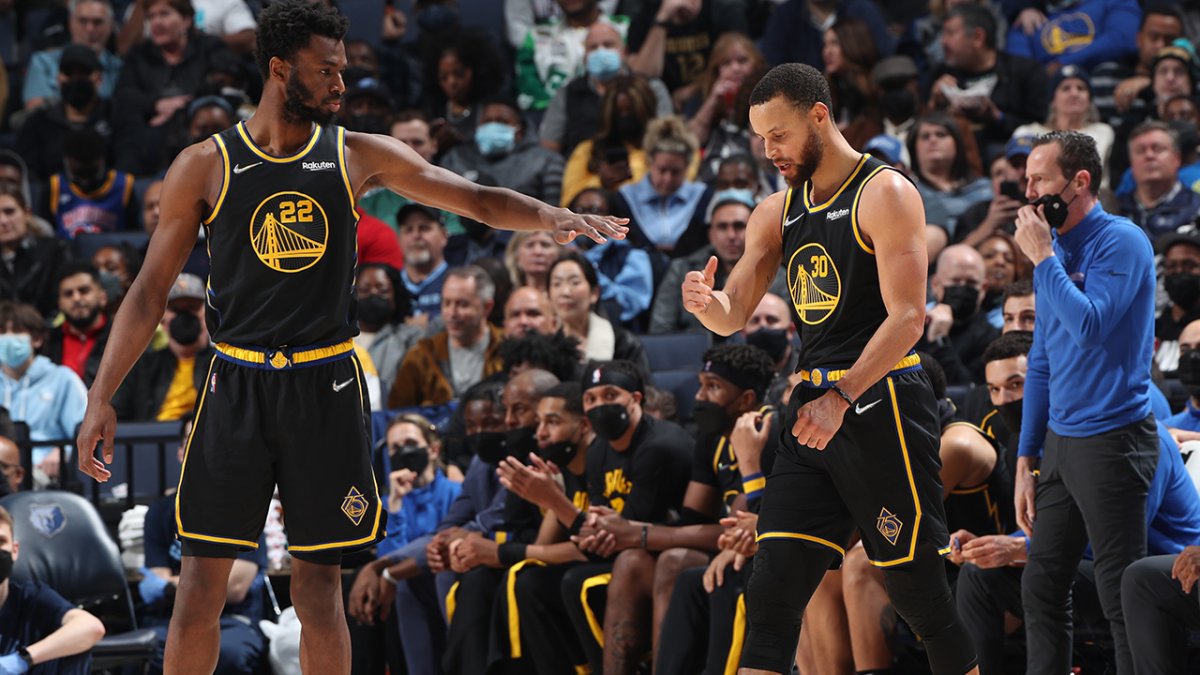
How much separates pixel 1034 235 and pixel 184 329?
5.49 m

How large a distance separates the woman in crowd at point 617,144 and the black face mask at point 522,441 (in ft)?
10.4

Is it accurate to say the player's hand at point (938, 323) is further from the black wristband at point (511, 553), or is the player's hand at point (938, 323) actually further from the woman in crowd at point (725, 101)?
the woman in crowd at point (725, 101)

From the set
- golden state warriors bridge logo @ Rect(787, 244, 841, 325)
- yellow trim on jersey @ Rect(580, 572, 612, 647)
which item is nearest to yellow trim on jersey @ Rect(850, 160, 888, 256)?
golden state warriors bridge logo @ Rect(787, 244, 841, 325)

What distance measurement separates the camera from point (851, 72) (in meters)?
10.5

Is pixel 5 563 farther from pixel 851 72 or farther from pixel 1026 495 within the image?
pixel 851 72

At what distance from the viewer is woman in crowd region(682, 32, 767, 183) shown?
10.2 metres

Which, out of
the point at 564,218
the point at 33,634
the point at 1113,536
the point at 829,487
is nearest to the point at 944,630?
the point at 829,487

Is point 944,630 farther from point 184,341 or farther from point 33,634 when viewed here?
point 184,341

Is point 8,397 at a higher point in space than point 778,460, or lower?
lower

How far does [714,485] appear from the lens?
21.5ft

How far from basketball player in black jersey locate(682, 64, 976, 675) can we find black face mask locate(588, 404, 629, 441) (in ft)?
7.65

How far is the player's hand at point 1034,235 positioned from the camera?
496cm

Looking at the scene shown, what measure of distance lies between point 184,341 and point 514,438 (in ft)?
8.85

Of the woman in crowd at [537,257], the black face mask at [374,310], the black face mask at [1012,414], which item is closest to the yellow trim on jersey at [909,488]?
the black face mask at [1012,414]
